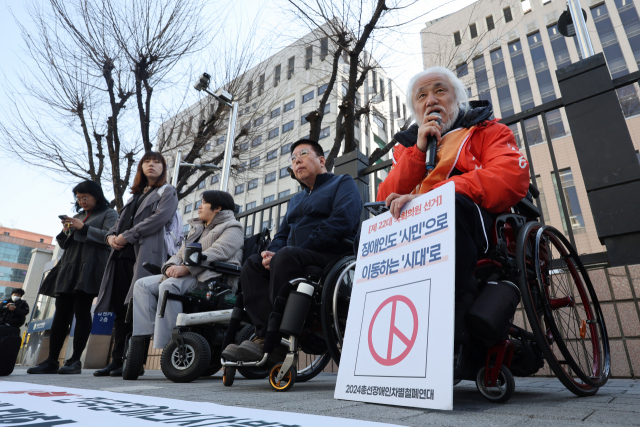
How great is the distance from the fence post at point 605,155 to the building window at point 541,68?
26.2m

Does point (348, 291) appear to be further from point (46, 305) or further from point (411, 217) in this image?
point (46, 305)

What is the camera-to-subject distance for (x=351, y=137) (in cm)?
681

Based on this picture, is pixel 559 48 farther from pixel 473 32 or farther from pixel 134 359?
pixel 134 359

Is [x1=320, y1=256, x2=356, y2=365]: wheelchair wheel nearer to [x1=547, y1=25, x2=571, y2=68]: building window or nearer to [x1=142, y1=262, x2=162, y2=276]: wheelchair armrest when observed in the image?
[x1=142, y1=262, x2=162, y2=276]: wheelchair armrest

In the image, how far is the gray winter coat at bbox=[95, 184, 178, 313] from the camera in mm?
3387

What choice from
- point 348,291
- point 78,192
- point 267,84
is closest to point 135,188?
point 78,192

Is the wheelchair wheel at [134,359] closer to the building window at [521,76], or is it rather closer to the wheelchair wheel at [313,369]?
the wheelchair wheel at [313,369]

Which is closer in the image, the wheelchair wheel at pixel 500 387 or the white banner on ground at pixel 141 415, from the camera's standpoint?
the white banner on ground at pixel 141 415

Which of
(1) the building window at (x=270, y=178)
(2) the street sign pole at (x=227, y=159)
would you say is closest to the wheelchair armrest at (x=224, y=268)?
(2) the street sign pole at (x=227, y=159)

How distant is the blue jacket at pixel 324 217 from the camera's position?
7.38 ft

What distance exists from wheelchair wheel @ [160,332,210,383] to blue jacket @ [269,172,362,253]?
76 centimetres

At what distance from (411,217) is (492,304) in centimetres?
42

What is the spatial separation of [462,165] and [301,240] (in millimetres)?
1130

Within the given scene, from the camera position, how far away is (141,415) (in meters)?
1.03
